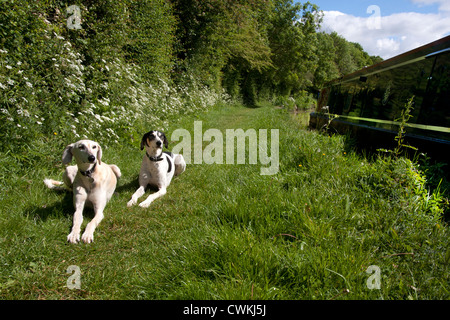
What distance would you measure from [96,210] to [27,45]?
2815 millimetres

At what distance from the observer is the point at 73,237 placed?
2.38m

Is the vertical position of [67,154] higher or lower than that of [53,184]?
higher

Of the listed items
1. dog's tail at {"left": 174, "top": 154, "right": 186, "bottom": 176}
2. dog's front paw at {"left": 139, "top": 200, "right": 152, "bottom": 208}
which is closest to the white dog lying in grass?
dog's front paw at {"left": 139, "top": 200, "right": 152, "bottom": 208}

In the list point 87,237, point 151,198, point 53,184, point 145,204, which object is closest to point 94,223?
point 87,237

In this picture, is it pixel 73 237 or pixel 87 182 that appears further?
pixel 87 182

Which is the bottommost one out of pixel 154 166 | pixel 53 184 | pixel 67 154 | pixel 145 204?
pixel 145 204

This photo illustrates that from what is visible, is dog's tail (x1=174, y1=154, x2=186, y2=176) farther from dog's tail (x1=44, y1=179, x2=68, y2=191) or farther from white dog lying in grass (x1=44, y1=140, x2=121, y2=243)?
dog's tail (x1=44, y1=179, x2=68, y2=191)

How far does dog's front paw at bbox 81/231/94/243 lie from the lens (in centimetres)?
238

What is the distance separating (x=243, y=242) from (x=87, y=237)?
1.58m

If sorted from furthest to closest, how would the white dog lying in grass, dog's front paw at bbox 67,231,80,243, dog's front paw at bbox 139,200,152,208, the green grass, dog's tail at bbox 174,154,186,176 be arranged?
1. dog's tail at bbox 174,154,186,176
2. dog's front paw at bbox 139,200,152,208
3. the white dog lying in grass
4. dog's front paw at bbox 67,231,80,243
5. the green grass

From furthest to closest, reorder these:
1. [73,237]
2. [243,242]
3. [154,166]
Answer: [154,166], [73,237], [243,242]

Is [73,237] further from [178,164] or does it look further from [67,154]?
[178,164]

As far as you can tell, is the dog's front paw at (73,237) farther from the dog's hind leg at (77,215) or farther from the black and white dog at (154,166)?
the black and white dog at (154,166)

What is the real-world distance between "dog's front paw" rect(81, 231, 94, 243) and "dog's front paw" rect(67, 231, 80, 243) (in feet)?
0.14
